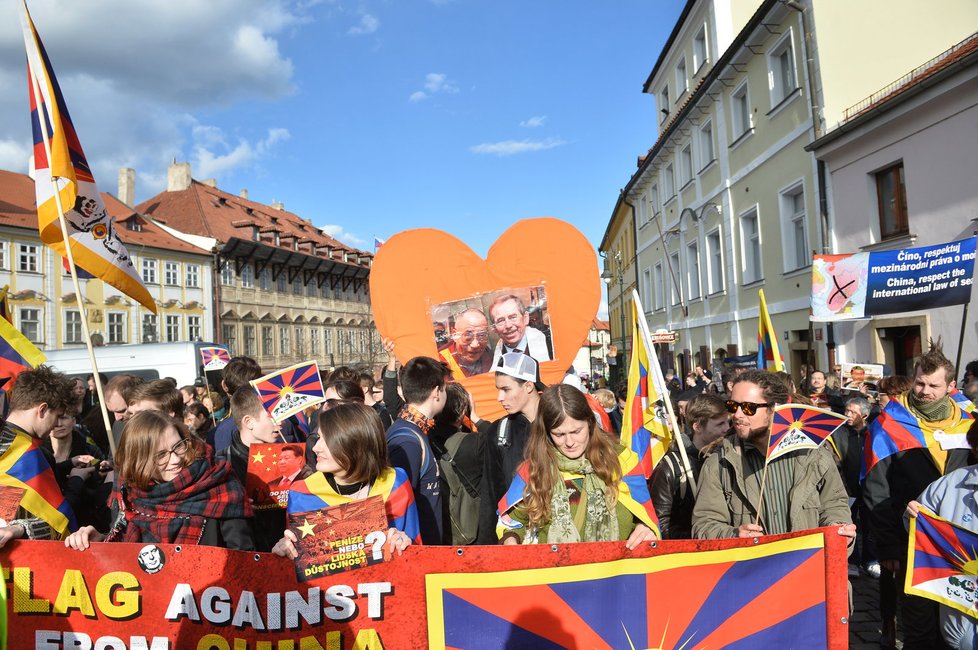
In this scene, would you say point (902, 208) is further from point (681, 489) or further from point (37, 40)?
point (37, 40)

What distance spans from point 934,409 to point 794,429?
191 cm

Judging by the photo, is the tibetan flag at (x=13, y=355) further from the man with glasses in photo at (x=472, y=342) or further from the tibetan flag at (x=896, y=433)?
the tibetan flag at (x=896, y=433)

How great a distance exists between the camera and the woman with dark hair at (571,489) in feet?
10.8

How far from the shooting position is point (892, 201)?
1316 cm

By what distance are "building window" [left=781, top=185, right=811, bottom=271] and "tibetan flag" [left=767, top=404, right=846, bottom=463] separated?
13.9 m

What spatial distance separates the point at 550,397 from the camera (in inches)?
135

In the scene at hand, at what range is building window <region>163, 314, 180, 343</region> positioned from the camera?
133 feet

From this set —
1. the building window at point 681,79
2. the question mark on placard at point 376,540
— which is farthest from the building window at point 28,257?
the question mark on placard at point 376,540

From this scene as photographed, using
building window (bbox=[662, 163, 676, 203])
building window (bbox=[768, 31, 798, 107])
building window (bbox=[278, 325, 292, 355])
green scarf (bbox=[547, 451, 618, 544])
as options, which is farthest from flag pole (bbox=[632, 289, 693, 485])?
building window (bbox=[278, 325, 292, 355])

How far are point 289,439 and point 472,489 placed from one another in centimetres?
218

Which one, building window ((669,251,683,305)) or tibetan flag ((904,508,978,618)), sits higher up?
building window ((669,251,683,305))

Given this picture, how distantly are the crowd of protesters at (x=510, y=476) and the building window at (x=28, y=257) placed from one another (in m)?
34.4

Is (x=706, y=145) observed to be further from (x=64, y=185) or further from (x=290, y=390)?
(x=64, y=185)

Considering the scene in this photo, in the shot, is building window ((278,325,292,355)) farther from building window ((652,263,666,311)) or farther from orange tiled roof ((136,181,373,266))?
building window ((652,263,666,311))
